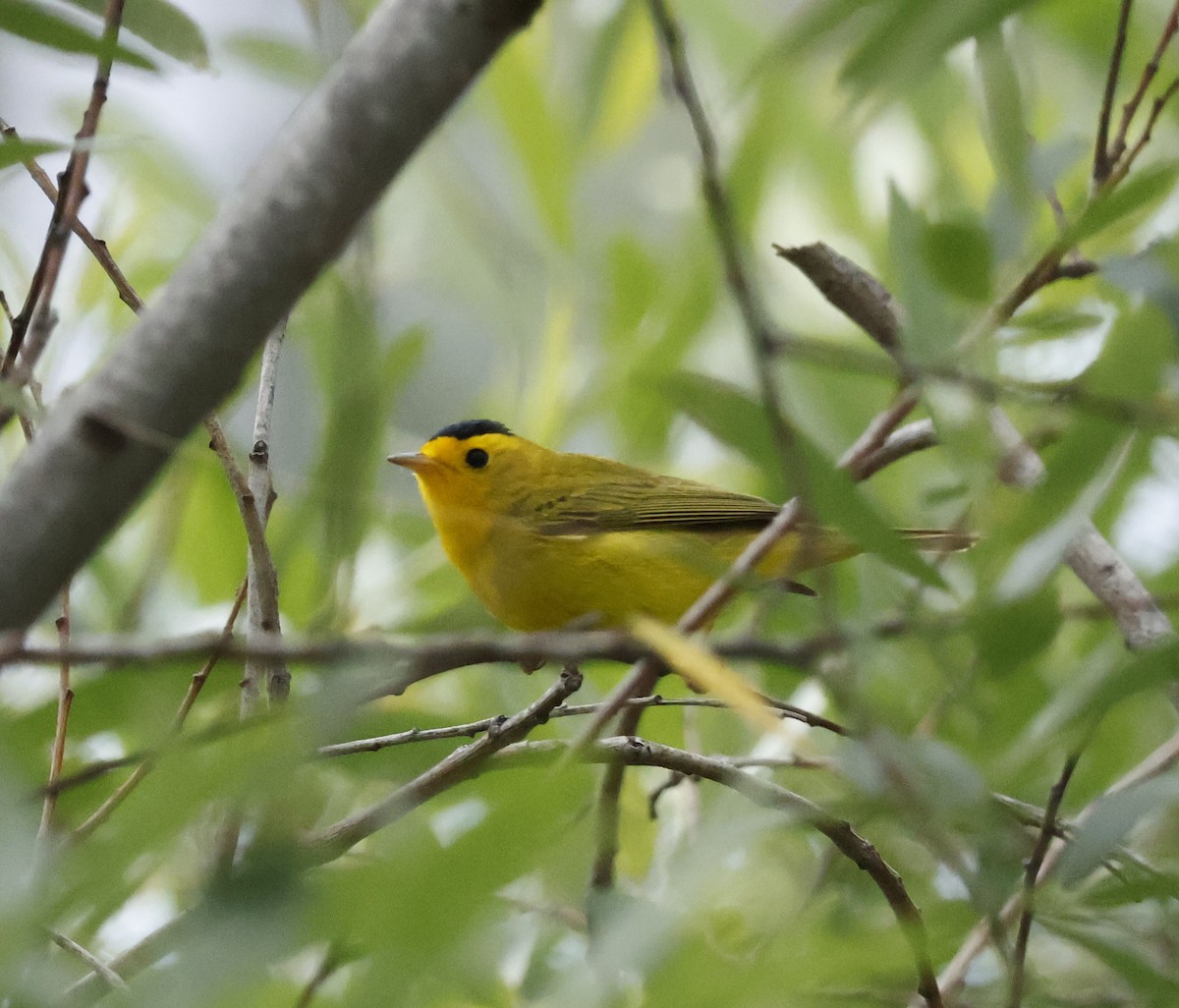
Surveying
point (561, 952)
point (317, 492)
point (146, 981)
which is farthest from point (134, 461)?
point (561, 952)

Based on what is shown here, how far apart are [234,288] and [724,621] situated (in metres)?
1.09

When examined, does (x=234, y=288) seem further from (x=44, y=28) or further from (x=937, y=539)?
(x=937, y=539)

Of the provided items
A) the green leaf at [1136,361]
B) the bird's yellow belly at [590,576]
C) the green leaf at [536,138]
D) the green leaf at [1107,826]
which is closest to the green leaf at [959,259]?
the green leaf at [1136,361]

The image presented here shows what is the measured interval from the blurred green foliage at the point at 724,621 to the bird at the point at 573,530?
25 cm

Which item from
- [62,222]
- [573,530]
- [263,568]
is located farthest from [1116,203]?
[573,530]

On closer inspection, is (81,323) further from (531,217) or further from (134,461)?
(134,461)

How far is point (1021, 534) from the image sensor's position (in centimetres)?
65

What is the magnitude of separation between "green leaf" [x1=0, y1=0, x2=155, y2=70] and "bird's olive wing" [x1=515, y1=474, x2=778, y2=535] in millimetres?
1445

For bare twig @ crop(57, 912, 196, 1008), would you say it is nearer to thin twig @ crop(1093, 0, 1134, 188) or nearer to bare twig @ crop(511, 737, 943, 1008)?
bare twig @ crop(511, 737, 943, 1008)

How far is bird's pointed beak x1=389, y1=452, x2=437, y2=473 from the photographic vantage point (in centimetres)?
242

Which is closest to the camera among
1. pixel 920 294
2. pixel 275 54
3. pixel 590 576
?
pixel 920 294

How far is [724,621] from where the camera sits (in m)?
1.63

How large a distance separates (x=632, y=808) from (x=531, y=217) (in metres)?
0.85

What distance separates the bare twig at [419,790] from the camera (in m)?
0.78
